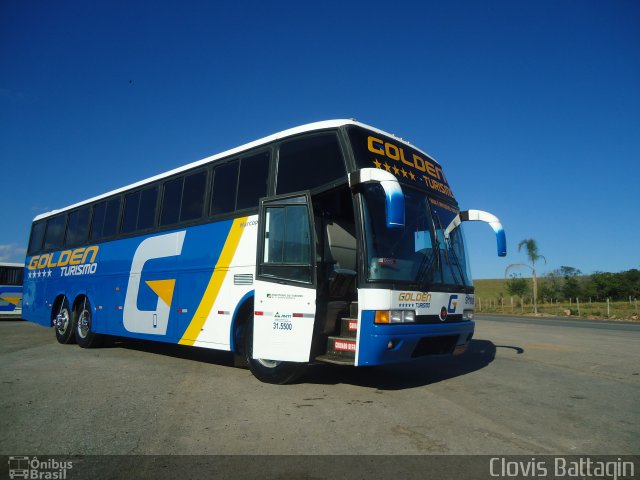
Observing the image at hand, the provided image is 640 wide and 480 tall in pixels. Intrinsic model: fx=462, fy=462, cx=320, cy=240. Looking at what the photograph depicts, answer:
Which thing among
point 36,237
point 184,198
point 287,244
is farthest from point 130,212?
point 36,237

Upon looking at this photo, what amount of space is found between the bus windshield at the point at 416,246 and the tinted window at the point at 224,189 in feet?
9.25

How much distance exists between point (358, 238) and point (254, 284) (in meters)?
1.93

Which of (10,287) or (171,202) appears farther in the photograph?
(10,287)

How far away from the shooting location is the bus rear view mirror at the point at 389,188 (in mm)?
5113

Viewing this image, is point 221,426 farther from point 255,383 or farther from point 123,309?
point 123,309

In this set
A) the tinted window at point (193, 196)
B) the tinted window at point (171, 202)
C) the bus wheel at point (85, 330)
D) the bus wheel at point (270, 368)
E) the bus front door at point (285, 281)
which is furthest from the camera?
the bus wheel at point (85, 330)

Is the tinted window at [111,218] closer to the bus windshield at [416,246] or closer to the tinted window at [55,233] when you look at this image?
the tinted window at [55,233]

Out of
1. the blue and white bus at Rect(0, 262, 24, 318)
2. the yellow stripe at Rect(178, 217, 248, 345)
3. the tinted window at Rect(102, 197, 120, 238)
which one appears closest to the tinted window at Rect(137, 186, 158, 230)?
the tinted window at Rect(102, 197, 120, 238)

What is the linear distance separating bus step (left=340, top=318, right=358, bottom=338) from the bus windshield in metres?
0.75

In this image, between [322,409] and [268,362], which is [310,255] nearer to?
[268,362]

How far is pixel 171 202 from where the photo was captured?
9.44m

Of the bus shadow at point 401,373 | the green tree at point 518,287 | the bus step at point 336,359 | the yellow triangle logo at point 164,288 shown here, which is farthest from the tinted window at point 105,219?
the green tree at point 518,287

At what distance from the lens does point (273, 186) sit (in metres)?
7.11

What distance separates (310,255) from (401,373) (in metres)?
3.08
